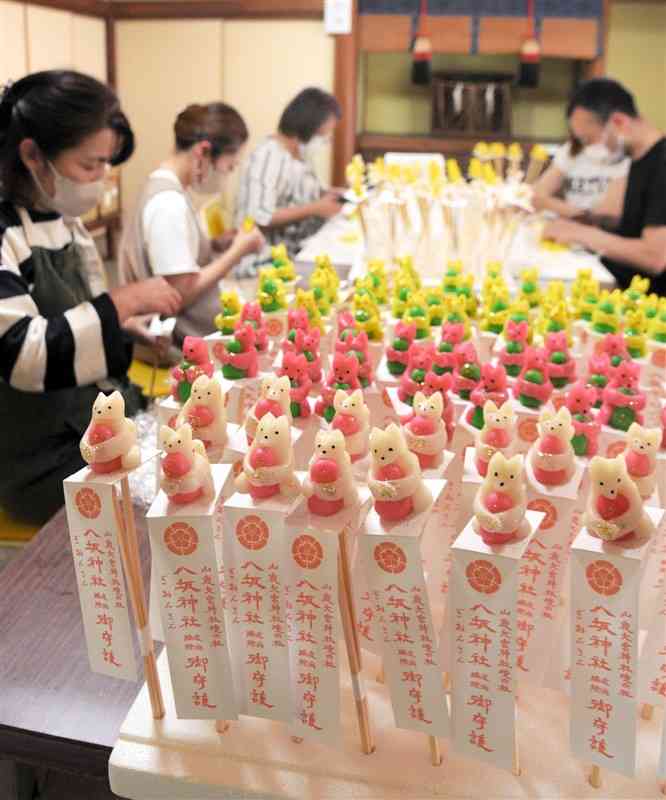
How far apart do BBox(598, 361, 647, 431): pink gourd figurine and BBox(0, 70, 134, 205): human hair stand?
129 centimetres

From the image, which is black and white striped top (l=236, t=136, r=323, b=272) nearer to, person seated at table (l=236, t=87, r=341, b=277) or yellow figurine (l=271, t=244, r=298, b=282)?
person seated at table (l=236, t=87, r=341, b=277)

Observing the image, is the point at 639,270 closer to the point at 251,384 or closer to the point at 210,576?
the point at 251,384

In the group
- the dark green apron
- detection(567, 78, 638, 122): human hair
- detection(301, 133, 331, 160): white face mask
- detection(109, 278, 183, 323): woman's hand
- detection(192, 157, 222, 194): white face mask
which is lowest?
the dark green apron

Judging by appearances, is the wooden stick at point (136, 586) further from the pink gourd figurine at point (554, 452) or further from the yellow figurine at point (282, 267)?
the yellow figurine at point (282, 267)

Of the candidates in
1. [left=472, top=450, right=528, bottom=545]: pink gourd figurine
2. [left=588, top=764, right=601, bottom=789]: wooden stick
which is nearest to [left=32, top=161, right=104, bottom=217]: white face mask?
[left=472, top=450, right=528, bottom=545]: pink gourd figurine

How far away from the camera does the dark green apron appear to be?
179 cm

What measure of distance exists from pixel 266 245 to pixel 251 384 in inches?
118

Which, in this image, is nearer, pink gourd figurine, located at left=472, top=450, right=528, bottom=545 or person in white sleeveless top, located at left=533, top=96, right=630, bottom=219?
pink gourd figurine, located at left=472, top=450, right=528, bottom=545

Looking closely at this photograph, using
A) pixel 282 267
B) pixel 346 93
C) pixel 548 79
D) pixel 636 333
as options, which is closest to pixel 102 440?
pixel 636 333

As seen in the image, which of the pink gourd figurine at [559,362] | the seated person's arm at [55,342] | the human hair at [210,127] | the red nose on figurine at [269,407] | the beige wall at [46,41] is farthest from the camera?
the beige wall at [46,41]

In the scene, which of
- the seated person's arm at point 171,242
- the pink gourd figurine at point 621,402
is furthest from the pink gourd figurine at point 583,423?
the seated person's arm at point 171,242

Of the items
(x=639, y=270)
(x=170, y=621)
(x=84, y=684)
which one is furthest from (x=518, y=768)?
(x=639, y=270)

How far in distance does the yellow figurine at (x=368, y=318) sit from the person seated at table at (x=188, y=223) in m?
1.28

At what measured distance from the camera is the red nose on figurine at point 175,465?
0.76 metres
